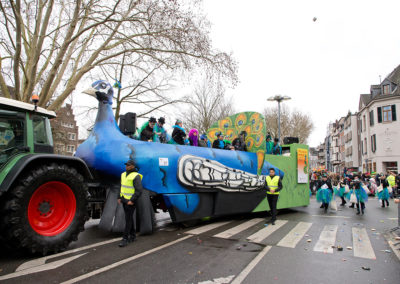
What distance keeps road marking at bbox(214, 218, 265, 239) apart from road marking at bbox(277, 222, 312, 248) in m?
1.22

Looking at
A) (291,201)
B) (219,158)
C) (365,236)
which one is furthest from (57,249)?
(291,201)

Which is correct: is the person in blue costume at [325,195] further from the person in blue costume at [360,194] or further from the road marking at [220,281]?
the road marking at [220,281]

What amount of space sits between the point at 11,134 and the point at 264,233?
19.6 ft

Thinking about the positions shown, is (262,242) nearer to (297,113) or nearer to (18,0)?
(18,0)

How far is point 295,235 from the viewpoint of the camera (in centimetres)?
707

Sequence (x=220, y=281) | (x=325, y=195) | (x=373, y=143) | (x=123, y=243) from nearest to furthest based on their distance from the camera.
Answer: (x=220, y=281), (x=123, y=243), (x=325, y=195), (x=373, y=143)

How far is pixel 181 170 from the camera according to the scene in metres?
7.34

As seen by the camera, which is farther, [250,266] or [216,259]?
[216,259]

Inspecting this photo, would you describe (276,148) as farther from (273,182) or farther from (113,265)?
(113,265)

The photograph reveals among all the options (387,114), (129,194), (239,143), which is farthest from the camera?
(387,114)

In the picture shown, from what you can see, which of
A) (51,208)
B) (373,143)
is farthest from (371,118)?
(51,208)

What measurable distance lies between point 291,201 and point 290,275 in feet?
25.2

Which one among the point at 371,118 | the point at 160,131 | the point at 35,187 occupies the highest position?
the point at 371,118

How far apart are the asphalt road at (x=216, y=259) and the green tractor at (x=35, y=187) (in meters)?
0.41
